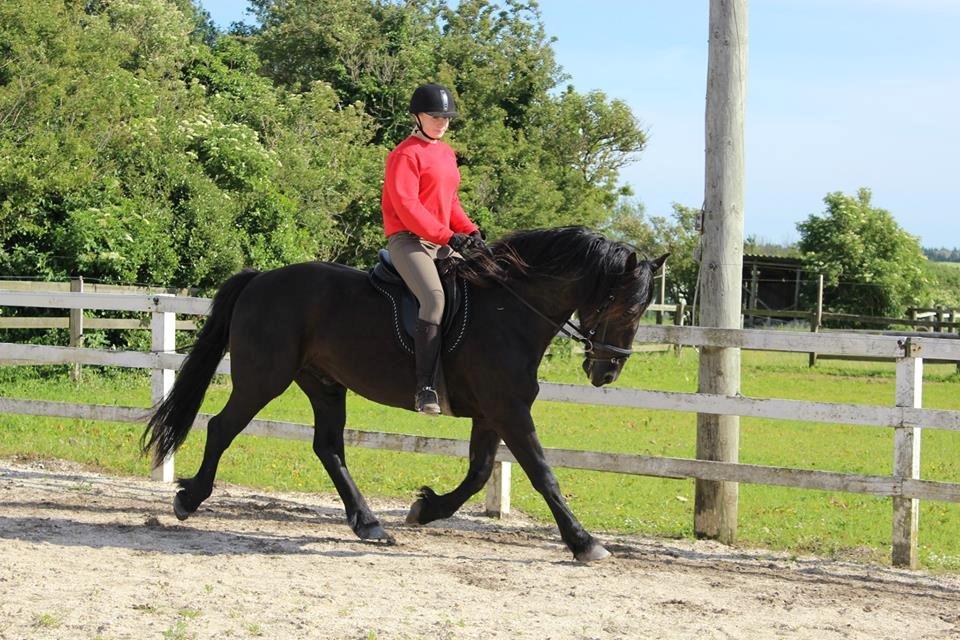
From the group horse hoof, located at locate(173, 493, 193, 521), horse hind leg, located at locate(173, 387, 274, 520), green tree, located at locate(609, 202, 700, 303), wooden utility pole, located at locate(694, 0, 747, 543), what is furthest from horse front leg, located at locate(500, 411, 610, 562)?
green tree, located at locate(609, 202, 700, 303)

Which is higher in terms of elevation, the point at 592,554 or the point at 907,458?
the point at 907,458

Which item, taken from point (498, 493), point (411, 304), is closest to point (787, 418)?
point (498, 493)

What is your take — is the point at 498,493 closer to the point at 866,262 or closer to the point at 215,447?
the point at 215,447

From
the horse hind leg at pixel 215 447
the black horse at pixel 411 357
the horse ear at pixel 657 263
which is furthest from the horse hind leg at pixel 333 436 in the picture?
the horse ear at pixel 657 263

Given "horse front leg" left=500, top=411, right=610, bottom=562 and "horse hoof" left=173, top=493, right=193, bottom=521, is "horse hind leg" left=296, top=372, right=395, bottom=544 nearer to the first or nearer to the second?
"horse hoof" left=173, top=493, right=193, bottom=521

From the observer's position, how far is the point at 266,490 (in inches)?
360

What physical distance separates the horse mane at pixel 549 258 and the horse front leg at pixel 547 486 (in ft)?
2.77

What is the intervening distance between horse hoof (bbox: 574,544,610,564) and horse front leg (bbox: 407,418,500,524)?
88cm

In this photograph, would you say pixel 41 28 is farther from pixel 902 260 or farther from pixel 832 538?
pixel 902 260

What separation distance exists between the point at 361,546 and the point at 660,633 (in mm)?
2410

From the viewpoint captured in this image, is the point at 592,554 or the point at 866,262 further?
the point at 866,262

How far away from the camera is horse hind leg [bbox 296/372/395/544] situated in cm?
723

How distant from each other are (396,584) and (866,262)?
1526 inches

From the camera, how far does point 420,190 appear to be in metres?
6.77
